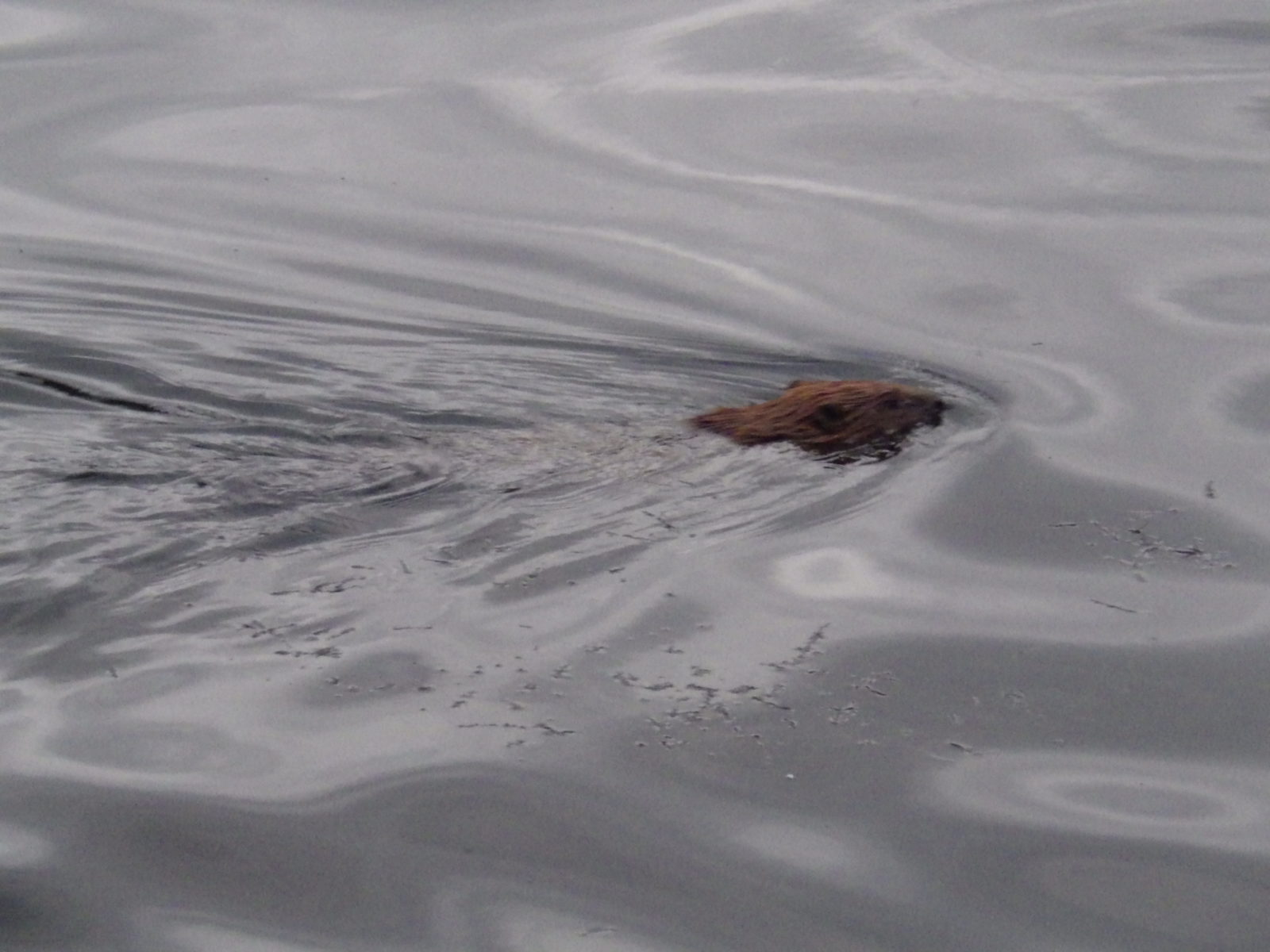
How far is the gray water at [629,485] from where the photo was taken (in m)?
3.36

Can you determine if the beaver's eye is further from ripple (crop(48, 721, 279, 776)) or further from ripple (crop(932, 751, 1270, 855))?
ripple (crop(48, 721, 279, 776))

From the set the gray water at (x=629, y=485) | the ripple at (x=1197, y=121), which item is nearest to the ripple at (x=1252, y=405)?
the gray water at (x=629, y=485)

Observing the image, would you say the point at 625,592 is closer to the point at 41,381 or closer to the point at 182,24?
the point at 41,381

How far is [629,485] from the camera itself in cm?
542

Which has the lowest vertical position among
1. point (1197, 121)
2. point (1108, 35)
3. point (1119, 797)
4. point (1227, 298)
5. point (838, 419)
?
point (1119, 797)

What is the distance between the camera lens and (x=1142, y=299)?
7.04 metres

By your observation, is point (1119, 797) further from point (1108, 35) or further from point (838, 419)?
point (1108, 35)

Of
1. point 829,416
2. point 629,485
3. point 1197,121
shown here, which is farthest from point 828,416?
point 1197,121

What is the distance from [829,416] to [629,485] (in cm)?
98

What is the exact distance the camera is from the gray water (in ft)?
11.0

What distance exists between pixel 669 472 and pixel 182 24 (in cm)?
682

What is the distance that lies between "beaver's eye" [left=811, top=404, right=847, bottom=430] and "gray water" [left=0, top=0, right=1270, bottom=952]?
1.00 ft

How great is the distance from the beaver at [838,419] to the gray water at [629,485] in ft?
0.45

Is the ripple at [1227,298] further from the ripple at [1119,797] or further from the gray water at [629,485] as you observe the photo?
the ripple at [1119,797]
